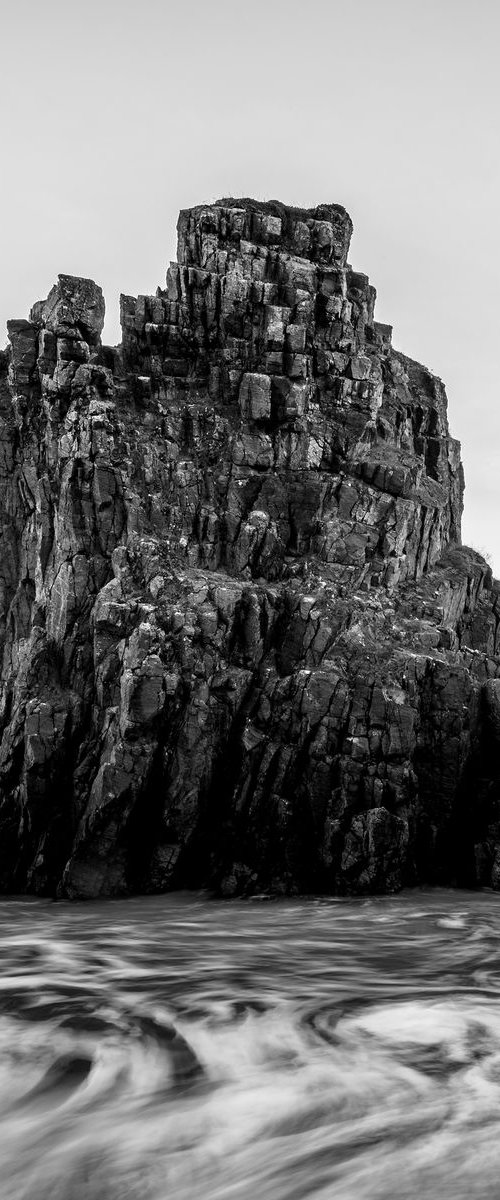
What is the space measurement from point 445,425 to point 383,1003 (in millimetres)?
35175

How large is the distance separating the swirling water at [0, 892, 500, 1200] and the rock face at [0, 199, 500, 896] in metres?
4.96

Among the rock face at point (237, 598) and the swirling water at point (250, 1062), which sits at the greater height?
the rock face at point (237, 598)

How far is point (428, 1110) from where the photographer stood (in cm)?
1116

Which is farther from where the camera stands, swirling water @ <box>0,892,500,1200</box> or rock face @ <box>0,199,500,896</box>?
rock face @ <box>0,199,500,896</box>

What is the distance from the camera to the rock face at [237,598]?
26.9 m

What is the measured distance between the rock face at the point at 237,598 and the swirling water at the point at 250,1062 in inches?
195

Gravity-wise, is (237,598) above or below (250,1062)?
above

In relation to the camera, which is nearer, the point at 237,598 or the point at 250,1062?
the point at 250,1062

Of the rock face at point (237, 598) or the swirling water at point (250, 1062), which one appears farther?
the rock face at point (237, 598)

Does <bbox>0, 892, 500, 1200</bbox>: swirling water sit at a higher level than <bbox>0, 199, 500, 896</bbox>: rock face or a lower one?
lower

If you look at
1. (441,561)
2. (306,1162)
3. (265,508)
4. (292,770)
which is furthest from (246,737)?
(306,1162)

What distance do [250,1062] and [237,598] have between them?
18860 millimetres

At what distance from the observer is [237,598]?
30078mm

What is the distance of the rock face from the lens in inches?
1059
